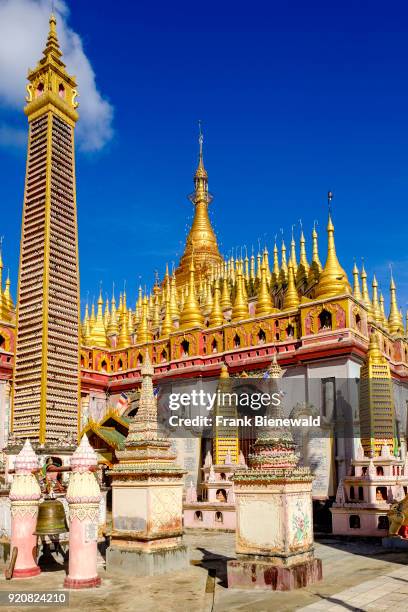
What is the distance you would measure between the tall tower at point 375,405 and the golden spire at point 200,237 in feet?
67.0

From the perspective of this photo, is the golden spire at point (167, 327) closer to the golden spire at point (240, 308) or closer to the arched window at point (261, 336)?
the golden spire at point (240, 308)

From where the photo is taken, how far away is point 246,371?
27.0m

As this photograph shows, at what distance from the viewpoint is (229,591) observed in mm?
10984

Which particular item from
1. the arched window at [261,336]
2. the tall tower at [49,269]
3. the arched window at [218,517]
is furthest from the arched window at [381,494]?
the tall tower at [49,269]

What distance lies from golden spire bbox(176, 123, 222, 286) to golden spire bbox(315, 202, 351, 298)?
1609cm

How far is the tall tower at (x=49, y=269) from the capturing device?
19.7 m

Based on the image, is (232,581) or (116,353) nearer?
(232,581)

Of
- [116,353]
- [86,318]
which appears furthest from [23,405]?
[86,318]

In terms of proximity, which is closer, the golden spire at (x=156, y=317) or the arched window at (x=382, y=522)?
the arched window at (x=382, y=522)

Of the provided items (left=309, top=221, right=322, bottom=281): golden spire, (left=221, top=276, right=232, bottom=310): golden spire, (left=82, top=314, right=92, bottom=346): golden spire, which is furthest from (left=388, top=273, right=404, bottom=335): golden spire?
(left=82, top=314, right=92, bottom=346): golden spire

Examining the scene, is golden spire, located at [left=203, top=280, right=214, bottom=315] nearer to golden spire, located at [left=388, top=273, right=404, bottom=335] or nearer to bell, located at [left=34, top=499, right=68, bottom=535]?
golden spire, located at [left=388, top=273, right=404, bottom=335]

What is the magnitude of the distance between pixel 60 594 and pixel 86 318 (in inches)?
1057

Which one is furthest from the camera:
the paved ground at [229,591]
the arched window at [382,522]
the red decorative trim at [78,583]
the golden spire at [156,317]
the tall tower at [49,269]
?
the golden spire at [156,317]

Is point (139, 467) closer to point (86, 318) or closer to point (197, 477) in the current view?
point (197, 477)
